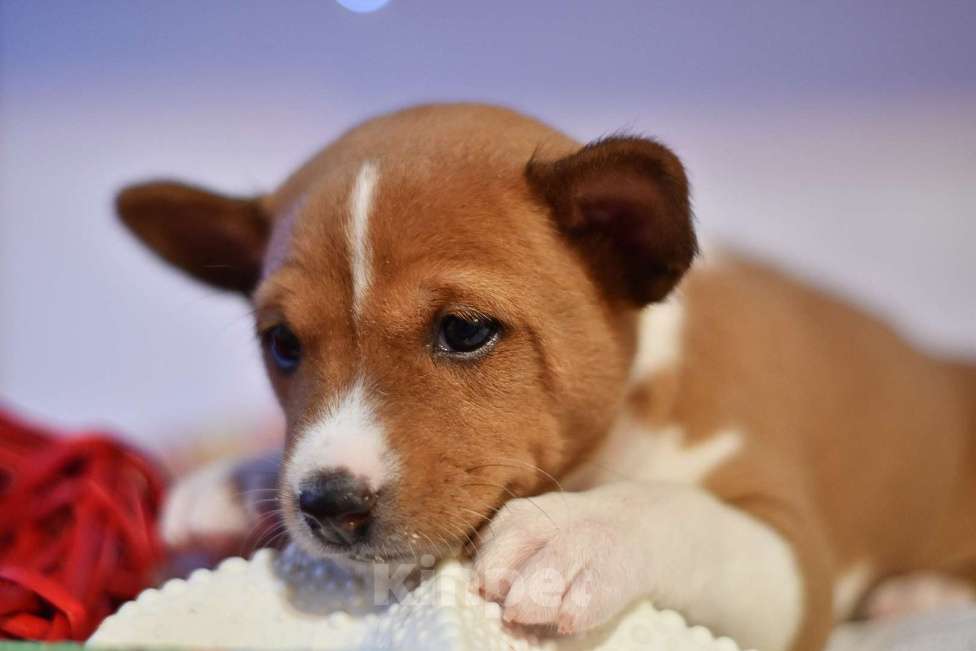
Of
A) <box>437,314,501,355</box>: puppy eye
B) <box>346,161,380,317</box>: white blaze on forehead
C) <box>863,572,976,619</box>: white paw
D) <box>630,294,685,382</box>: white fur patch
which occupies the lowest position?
<box>863,572,976,619</box>: white paw

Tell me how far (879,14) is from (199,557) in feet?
10.4

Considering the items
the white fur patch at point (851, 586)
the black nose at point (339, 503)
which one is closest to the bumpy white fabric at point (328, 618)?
the black nose at point (339, 503)

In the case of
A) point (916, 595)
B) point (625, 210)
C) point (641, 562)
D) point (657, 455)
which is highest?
point (625, 210)

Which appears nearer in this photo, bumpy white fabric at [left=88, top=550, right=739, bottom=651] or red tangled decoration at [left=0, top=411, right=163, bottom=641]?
bumpy white fabric at [left=88, top=550, right=739, bottom=651]

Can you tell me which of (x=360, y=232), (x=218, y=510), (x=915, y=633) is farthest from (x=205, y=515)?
(x=915, y=633)

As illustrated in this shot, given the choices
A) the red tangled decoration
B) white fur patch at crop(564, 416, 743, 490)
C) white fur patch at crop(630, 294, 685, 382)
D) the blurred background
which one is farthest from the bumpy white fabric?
the blurred background

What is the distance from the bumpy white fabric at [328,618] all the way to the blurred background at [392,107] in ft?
2.82

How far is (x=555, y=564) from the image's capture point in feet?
6.54

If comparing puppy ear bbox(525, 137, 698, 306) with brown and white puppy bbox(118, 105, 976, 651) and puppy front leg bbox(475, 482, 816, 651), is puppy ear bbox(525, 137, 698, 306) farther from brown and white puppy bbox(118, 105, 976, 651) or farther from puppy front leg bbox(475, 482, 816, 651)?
Result: puppy front leg bbox(475, 482, 816, 651)

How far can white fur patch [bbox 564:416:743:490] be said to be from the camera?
264 cm

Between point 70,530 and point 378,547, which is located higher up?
point 378,547

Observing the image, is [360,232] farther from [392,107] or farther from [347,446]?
[392,107]

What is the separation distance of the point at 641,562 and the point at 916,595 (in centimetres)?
158

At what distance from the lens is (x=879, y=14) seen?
3.95 meters
